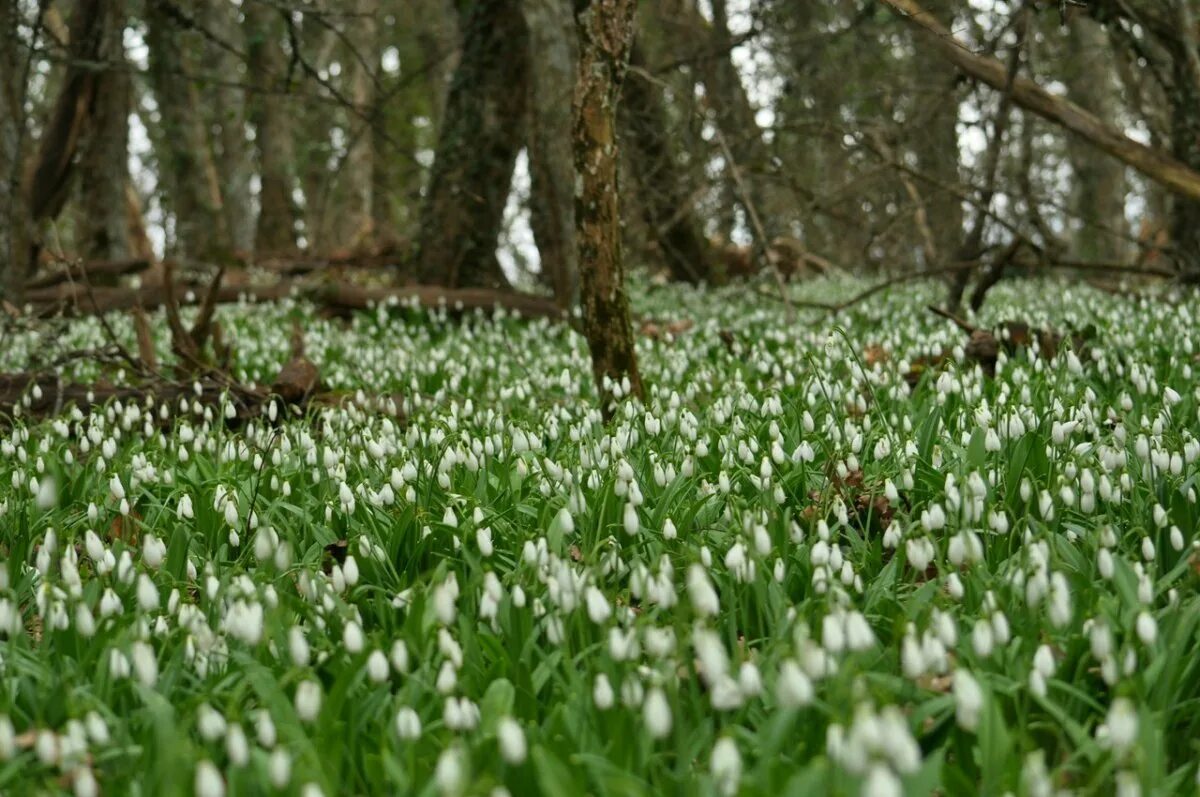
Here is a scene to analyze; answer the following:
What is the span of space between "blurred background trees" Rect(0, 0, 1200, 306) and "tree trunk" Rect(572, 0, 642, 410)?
281mm

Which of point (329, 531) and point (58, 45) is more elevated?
point (58, 45)

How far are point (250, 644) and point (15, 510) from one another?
191cm

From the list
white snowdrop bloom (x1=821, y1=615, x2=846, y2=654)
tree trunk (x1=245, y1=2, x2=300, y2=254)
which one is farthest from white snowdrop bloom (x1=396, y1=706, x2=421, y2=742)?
tree trunk (x1=245, y1=2, x2=300, y2=254)

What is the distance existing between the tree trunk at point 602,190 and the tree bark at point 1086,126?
3708 mm

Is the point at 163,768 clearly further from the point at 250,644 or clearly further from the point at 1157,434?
the point at 1157,434

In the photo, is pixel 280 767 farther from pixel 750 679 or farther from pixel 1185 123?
pixel 1185 123

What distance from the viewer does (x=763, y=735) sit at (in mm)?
2240

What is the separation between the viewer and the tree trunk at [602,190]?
5449mm

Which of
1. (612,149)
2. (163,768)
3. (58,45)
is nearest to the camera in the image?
(163,768)

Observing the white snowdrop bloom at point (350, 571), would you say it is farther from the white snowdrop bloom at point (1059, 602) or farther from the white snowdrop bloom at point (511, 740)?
the white snowdrop bloom at point (1059, 602)

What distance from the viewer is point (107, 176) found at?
45.8ft

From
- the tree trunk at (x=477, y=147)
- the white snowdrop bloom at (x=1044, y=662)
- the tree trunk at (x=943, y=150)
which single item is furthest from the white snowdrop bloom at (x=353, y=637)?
the tree trunk at (x=943, y=150)

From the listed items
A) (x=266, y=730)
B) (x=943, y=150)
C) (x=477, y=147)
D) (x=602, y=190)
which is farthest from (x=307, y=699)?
(x=943, y=150)

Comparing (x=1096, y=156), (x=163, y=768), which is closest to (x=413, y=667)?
(x=163, y=768)
